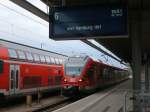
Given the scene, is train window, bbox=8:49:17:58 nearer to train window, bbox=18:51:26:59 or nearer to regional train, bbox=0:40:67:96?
regional train, bbox=0:40:67:96

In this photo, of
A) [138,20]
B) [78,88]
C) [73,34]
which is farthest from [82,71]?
[73,34]

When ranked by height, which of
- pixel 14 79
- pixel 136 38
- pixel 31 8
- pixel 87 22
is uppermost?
pixel 31 8

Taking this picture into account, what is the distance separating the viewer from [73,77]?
97.6 feet

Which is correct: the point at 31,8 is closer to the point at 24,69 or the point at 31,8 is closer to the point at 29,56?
the point at 24,69

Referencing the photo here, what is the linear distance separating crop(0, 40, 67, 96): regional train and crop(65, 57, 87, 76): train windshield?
1.25 m

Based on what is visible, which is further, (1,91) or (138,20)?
(1,91)

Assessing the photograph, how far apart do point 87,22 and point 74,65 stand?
16037mm

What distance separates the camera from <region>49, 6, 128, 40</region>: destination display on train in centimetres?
1436

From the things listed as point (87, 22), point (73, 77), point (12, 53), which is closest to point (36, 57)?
point (73, 77)

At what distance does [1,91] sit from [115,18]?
9.07 m

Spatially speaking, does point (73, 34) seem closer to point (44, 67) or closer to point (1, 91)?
point (1, 91)

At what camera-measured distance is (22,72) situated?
79.5 feet

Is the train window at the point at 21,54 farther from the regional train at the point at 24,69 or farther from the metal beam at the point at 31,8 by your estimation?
the metal beam at the point at 31,8

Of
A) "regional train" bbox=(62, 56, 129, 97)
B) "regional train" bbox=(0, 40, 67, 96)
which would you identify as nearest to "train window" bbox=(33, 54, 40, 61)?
"regional train" bbox=(0, 40, 67, 96)
